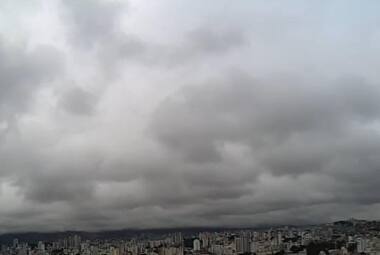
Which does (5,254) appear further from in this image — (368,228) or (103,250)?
(368,228)

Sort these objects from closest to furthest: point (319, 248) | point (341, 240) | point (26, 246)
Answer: point (319, 248), point (341, 240), point (26, 246)

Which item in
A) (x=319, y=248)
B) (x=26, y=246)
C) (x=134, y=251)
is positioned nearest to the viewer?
(x=319, y=248)

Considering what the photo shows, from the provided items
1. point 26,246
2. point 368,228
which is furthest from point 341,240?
point 26,246

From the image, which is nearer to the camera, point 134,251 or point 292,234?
point 134,251

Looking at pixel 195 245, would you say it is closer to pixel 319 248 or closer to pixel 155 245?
pixel 155 245

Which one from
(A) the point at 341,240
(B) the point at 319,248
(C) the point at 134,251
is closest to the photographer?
(B) the point at 319,248

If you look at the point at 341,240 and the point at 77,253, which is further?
the point at 77,253

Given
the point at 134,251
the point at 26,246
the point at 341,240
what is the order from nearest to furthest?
the point at 341,240 → the point at 134,251 → the point at 26,246

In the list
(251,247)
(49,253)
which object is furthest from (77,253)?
(251,247)
